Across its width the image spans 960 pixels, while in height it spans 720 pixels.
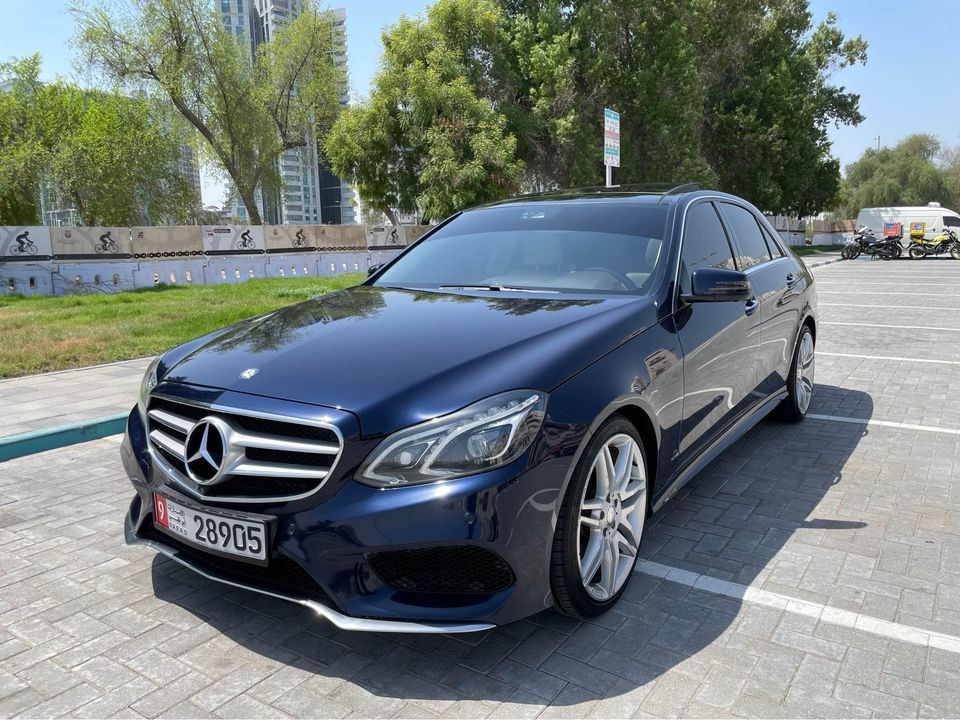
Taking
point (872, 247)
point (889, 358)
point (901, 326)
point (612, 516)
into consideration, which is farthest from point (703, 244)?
point (872, 247)

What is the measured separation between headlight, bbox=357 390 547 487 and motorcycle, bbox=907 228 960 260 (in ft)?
110

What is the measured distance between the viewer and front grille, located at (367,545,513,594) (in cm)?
233

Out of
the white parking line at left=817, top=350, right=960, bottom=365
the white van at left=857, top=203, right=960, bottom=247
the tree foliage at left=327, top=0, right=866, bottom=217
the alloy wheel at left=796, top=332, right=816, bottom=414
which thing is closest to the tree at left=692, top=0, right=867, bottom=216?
the tree foliage at left=327, top=0, right=866, bottom=217

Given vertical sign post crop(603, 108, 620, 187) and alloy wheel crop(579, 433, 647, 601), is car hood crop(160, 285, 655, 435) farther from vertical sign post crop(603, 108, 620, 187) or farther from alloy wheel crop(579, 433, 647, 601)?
vertical sign post crop(603, 108, 620, 187)

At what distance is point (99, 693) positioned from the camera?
243 cm

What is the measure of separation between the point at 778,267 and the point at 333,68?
37.4m

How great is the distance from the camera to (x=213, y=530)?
252 centimetres

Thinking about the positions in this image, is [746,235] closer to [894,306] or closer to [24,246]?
[894,306]

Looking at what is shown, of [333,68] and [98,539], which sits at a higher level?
[333,68]

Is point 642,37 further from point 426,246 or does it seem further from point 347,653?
point 347,653

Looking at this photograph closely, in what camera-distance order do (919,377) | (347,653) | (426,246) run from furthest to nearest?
(919,377), (426,246), (347,653)

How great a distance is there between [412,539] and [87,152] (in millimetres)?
39601

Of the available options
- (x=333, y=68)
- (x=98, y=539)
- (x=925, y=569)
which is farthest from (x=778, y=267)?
(x=333, y=68)

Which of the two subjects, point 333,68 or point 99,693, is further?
point 333,68
